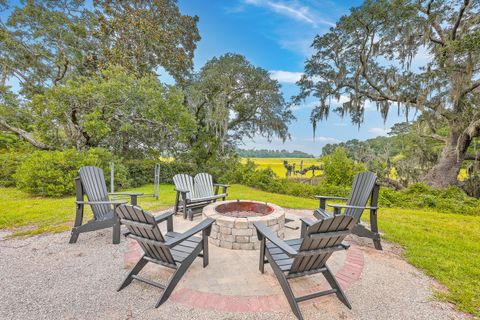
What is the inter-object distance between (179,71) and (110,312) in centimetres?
1109

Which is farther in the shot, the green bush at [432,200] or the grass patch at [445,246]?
the green bush at [432,200]

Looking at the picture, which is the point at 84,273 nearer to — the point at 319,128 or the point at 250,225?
the point at 250,225

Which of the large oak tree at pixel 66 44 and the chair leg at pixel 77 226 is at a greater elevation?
the large oak tree at pixel 66 44

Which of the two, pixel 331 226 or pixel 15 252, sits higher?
pixel 331 226

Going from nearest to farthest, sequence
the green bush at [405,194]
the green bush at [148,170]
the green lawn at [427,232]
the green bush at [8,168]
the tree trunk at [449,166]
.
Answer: the green lawn at [427,232], the green bush at [405,194], the green bush at [8,168], the tree trunk at [449,166], the green bush at [148,170]

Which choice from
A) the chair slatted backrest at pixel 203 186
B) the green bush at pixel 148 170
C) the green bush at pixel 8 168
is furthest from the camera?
the green bush at pixel 148 170

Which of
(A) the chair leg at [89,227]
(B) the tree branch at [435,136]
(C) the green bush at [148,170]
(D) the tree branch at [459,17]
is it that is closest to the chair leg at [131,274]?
(A) the chair leg at [89,227]

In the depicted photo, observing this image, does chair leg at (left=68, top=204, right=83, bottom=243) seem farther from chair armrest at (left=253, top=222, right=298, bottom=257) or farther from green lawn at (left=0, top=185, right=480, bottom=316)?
chair armrest at (left=253, top=222, right=298, bottom=257)

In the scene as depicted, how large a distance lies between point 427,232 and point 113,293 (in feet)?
16.0

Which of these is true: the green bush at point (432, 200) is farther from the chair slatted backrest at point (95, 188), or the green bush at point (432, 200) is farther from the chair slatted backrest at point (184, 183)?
the chair slatted backrest at point (95, 188)

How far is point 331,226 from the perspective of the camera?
5.67 ft

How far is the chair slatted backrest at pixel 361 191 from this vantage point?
3.11 meters

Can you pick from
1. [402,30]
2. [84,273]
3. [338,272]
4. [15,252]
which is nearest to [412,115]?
[402,30]

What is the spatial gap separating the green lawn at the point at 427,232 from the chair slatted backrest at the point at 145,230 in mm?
2574
